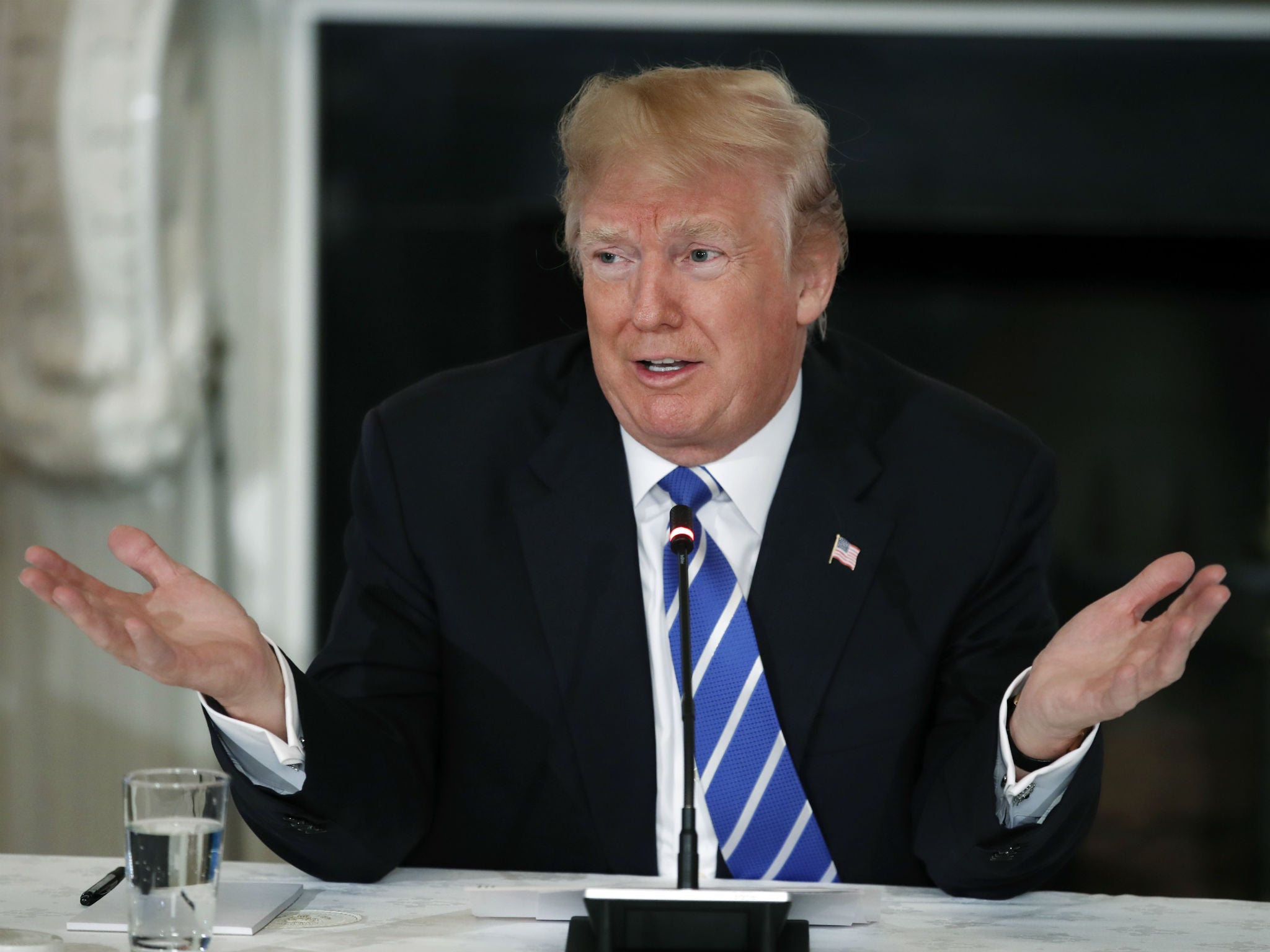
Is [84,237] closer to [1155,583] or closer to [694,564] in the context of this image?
[694,564]

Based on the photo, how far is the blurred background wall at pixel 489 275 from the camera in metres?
3.40

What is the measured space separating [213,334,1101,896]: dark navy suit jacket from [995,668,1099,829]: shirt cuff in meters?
0.21

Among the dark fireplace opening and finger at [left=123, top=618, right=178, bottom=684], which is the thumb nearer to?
finger at [left=123, top=618, right=178, bottom=684]

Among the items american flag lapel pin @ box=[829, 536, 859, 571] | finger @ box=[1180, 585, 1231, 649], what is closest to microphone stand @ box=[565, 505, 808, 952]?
finger @ box=[1180, 585, 1231, 649]

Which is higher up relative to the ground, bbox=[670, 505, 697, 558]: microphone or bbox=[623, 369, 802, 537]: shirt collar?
bbox=[623, 369, 802, 537]: shirt collar

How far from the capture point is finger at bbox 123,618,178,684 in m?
1.27

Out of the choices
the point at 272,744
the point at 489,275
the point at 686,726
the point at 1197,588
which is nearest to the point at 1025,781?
the point at 1197,588

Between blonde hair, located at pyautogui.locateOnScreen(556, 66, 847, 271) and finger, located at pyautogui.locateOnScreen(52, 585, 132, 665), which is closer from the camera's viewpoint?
finger, located at pyautogui.locateOnScreen(52, 585, 132, 665)

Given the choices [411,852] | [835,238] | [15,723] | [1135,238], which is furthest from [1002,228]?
[15,723]

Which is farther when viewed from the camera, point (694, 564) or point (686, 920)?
point (694, 564)

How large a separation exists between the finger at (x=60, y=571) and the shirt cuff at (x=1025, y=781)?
901 mm

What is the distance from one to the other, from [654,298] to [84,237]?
212 cm

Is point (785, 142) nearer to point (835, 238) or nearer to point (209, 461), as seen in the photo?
point (835, 238)

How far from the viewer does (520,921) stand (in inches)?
52.6
